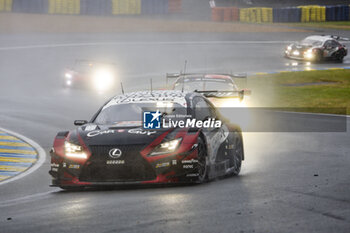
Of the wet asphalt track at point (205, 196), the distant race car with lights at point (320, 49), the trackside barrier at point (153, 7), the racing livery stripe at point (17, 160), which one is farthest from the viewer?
the trackside barrier at point (153, 7)

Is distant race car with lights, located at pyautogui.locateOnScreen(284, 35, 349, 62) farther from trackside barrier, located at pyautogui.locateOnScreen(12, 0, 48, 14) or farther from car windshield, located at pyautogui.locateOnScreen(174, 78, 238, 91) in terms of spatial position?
car windshield, located at pyautogui.locateOnScreen(174, 78, 238, 91)

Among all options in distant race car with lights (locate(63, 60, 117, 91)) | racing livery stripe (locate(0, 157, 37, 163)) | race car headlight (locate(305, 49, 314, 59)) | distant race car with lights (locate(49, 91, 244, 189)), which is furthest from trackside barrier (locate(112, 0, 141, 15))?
distant race car with lights (locate(49, 91, 244, 189))

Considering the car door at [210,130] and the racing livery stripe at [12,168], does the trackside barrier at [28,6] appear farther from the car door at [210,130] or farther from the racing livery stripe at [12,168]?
the car door at [210,130]

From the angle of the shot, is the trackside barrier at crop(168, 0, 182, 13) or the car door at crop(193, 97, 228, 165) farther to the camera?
the trackside barrier at crop(168, 0, 182, 13)

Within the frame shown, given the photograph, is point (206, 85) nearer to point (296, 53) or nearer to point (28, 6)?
point (296, 53)

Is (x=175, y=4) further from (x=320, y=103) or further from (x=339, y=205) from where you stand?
(x=339, y=205)

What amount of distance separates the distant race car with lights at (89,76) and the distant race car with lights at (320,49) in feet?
38.4

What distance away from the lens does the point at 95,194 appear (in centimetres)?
999

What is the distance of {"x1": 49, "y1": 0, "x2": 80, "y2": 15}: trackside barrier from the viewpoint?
180ft

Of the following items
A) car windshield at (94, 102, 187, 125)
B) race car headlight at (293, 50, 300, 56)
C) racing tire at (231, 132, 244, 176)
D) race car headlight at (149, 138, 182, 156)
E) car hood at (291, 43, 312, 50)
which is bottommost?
race car headlight at (293, 50, 300, 56)

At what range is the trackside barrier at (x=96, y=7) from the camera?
5625 centimetres

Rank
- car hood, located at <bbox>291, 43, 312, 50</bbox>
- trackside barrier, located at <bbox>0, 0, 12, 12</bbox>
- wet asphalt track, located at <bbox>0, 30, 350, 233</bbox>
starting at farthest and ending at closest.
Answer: trackside barrier, located at <bbox>0, 0, 12, 12</bbox> < car hood, located at <bbox>291, 43, 312, 50</bbox> < wet asphalt track, located at <bbox>0, 30, 350, 233</bbox>

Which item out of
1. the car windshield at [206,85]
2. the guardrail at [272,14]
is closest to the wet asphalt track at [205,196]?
the car windshield at [206,85]

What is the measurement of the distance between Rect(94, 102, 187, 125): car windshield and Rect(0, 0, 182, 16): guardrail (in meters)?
43.6
